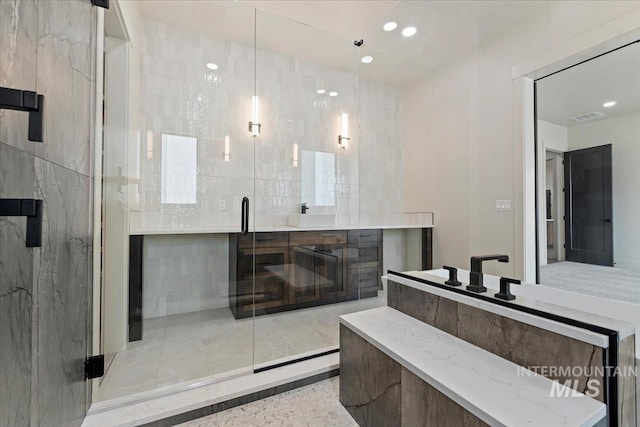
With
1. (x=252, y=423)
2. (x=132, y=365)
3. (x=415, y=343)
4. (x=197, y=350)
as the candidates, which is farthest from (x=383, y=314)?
(x=132, y=365)

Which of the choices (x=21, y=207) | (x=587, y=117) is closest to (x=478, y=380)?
(x=21, y=207)

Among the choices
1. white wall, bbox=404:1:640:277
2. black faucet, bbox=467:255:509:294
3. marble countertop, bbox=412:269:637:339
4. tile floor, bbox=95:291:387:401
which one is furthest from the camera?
white wall, bbox=404:1:640:277

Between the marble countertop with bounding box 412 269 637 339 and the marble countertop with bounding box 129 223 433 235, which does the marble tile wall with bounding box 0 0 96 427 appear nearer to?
the marble countertop with bounding box 129 223 433 235

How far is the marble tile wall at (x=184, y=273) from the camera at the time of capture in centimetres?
262

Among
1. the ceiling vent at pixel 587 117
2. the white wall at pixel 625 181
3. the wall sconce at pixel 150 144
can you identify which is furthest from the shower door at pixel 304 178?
the white wall at pixel 625 181

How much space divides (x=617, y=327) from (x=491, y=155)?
1.99 metres

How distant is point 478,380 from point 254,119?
302cm

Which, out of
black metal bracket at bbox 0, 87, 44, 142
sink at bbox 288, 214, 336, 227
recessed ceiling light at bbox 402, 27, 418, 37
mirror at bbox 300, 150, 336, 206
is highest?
recessed ceiling light at bbox 402, 27, 418, 37

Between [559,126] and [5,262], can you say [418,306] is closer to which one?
[5,262]

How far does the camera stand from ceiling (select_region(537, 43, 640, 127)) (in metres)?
2.08

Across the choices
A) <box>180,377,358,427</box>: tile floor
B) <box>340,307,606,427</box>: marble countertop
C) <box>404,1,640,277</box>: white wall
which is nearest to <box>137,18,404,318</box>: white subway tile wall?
<box>404,1,640,277</box>: white wall

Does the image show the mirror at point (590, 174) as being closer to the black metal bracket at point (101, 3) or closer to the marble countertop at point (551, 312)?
the marble countertop at point (551, 312)

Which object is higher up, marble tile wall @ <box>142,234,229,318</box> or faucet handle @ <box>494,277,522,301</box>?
faucet handle @ <box>494,277,522,301</box>

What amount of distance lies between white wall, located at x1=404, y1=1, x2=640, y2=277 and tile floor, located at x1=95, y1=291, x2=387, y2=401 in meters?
1.02
